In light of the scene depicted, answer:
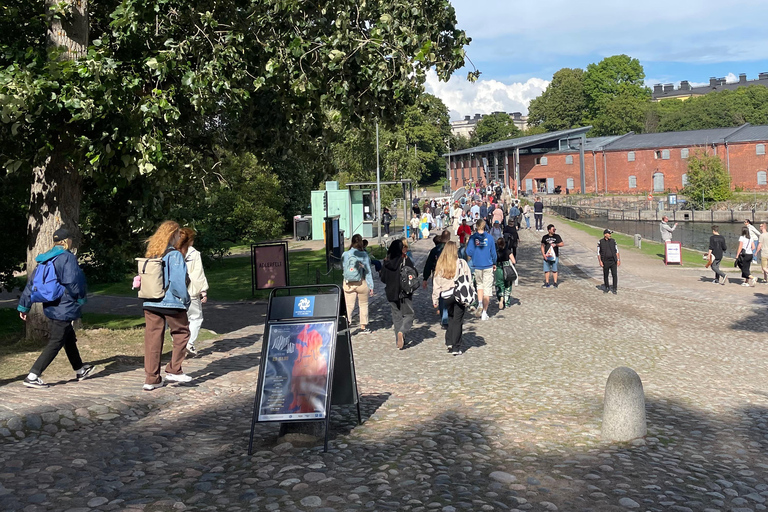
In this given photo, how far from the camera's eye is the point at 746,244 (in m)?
21.4

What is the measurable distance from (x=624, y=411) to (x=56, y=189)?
9.15 meters

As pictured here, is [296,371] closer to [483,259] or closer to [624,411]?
[624,411]

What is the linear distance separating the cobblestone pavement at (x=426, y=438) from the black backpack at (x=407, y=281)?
954 millimetres

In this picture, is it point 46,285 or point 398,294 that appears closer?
point 46,285

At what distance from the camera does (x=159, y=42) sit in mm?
11891

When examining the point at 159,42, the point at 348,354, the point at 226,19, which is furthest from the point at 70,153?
the point at 348,354

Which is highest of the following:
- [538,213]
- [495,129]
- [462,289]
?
[495,129]

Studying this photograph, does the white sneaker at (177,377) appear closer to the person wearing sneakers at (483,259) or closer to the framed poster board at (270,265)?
the person wearing sneakers at (483,259)

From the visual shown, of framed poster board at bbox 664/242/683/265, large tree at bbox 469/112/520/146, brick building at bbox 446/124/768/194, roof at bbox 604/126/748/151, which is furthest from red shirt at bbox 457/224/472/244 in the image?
large tree at bbox 469/112/520/146

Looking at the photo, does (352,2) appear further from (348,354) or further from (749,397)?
(749,397)

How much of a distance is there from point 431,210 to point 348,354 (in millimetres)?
40242

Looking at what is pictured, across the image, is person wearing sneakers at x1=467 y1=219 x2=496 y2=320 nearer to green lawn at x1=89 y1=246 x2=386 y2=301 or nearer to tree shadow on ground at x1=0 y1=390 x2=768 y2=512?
green lawn at x1=89 y1=246 x2=386 y2=301

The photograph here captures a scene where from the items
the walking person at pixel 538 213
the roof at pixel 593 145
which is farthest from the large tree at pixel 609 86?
the walking person at pixel 538 213

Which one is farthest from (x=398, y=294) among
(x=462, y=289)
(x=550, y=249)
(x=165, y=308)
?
(x=550, y=249)
